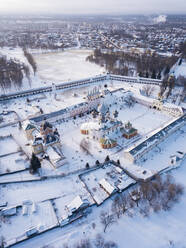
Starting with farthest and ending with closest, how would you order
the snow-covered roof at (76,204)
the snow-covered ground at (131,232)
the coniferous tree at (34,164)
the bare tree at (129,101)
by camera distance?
1. the bare tree at (129,101)
2. the coniferous tree at (34,164)
3. the snow-covered roof at (76,204)
4. the snow-covered ground at (131,232)

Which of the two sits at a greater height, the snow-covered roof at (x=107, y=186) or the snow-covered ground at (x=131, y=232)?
the snow-covered roof at (x=107, y=186)

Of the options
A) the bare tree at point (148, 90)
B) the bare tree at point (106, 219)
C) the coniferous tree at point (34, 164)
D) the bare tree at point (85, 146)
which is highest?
the bare tree at point (148, 90)

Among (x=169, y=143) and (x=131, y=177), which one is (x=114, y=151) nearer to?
(x=131, y=177)

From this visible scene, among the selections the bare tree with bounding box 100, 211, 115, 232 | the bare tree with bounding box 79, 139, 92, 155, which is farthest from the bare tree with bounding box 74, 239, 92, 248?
the bare tree with bounding box 79, 139, 92, 155

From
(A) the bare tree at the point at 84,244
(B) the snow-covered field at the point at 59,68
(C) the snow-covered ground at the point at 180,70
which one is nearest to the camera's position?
(A) the bare tree at the point at 84,244

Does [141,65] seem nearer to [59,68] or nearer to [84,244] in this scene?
[59,68]

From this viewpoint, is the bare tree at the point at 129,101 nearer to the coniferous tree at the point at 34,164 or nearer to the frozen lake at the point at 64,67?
the frozen lake at the point at 64,67

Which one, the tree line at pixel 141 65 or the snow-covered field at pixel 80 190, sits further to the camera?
the tree line at pixel 141 65

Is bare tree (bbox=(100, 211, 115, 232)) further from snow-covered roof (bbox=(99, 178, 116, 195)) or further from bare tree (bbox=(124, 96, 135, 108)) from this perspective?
bare tree (bbox=(124, 96, 135, 108))

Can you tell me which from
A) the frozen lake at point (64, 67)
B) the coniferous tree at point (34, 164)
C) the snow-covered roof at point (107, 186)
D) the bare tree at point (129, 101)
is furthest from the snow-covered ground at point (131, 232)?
the frozen lake at point (64, 67)
